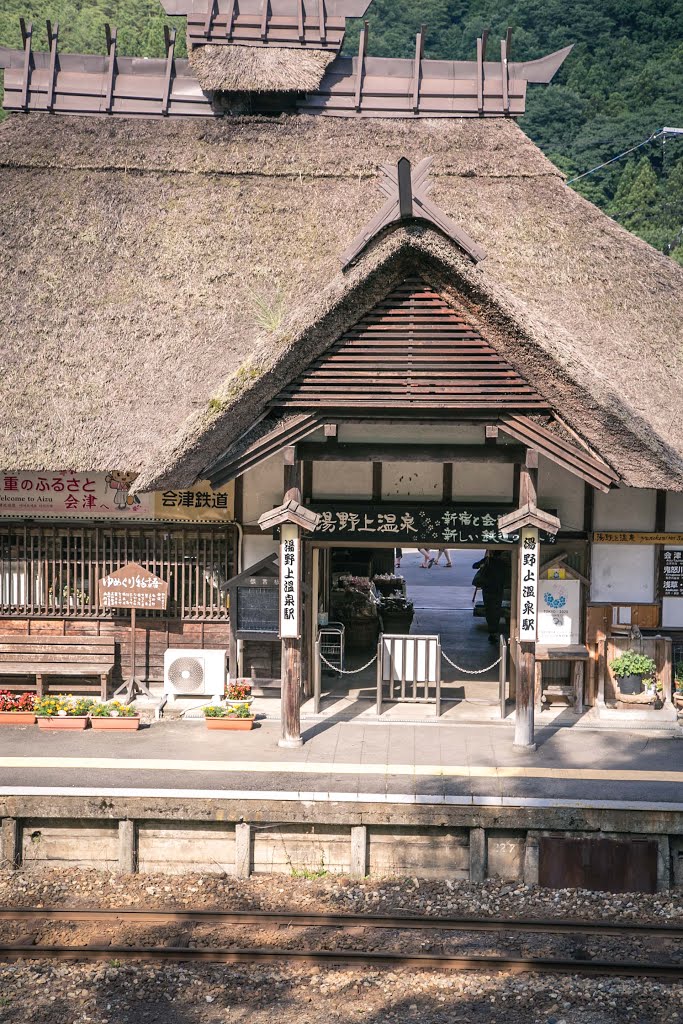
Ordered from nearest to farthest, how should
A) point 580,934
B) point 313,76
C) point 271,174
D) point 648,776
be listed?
point 580,934
point 648,776
point 271,174
point 313,76

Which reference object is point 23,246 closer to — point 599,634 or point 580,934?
point 599,634

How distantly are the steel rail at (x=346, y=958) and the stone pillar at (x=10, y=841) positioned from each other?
5.58 ft

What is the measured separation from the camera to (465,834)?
472 inches

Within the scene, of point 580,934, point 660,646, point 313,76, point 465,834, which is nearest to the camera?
point 580,934

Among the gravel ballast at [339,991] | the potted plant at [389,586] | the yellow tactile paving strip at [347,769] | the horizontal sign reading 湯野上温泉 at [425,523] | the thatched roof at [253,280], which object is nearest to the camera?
the gravel ballast at [339,991]

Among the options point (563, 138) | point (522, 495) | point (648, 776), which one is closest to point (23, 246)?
point (522, 495)

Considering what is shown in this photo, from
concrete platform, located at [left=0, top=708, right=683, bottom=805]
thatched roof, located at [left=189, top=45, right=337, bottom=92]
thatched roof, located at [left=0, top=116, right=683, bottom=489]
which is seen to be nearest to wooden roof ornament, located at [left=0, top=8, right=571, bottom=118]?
thatched roof, located at [left=189, top=45, right=337, bottom=92]

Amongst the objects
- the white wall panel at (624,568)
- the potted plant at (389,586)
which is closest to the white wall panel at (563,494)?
the white wall panel at (624,568)

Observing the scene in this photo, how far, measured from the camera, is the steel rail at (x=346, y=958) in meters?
10.1

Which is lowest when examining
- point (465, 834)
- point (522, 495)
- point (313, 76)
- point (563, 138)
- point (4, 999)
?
point (4, 999)

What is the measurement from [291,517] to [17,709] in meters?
5.49

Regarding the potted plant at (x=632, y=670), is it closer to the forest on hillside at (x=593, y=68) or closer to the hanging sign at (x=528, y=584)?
the hanging sign at (x=528, y=584)

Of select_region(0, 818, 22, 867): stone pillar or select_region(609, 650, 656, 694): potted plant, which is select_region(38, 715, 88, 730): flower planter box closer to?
select_region(0, 818, 22, 867): stone pillar

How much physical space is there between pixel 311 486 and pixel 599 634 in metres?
5.21
